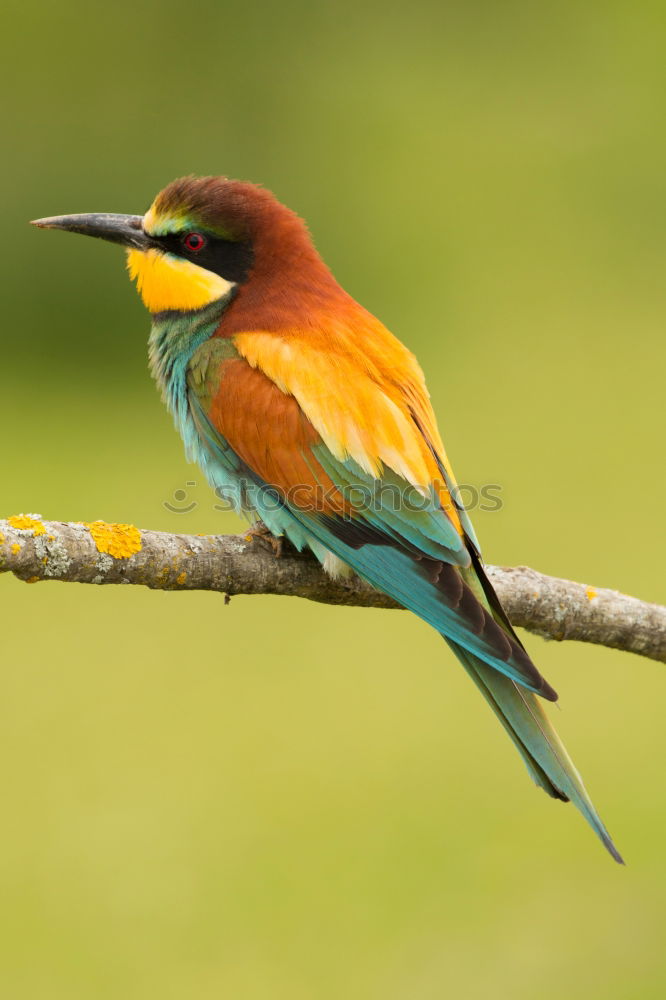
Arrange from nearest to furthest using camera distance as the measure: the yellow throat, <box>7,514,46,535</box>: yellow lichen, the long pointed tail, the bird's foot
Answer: <box>7,514,46,535</box>: yellow lichen → the long pointed tail → the bird's foot → the yellow throat

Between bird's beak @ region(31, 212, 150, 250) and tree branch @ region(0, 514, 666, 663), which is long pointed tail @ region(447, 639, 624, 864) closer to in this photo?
tree branch @ region(0, 514, 666, 663)

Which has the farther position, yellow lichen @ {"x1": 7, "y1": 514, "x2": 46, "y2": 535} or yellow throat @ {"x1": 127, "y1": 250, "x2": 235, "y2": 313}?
yellow throat @ {"x1": 127, "y1": 250, "x2": 235, "y2": 313}

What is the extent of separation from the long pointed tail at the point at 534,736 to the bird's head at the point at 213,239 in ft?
2.67

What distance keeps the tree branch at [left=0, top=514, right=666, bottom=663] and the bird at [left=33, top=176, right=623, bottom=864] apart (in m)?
0.07

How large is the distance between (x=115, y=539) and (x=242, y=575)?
27 cm

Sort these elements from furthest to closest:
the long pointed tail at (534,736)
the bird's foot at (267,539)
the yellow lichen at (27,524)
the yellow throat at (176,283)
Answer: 1. the yellow throat at (176,283)
2. the bird's foot at (267,539)
3. the long pointed tail at (534,736)
4. the yellow lichen at (27,524)

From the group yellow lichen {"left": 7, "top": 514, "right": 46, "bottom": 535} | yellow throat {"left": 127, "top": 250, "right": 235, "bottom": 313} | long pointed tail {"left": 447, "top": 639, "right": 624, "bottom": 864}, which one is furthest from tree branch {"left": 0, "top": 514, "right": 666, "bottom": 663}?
yellow throat {"left": 127, "top": 250, "right": 235, "bottom": 313}

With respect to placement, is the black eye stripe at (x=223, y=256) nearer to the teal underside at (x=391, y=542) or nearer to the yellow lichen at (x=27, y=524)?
the teal underside at (x=391, y=542)

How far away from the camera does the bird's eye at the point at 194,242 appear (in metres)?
2.31

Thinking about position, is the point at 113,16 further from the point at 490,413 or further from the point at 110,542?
the point at 110,542

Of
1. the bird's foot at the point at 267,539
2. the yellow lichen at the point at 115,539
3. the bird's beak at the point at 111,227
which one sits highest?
the bird's beak at the point at 111,227

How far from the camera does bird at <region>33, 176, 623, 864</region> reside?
6.46 feet

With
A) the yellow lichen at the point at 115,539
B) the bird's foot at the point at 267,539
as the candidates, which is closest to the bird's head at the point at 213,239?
the bird's foot at the point at 267,539

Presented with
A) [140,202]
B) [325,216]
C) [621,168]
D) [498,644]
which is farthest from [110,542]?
[621,168]
